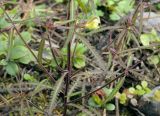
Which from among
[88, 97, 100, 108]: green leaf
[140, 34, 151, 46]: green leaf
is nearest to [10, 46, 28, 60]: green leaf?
[88, 97, 100, 108]: green leaf

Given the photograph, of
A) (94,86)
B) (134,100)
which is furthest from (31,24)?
(134,100)

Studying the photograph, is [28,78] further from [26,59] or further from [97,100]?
[97,100]

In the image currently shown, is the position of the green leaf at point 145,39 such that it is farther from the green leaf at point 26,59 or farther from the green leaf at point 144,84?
the green leaf at point 26,59

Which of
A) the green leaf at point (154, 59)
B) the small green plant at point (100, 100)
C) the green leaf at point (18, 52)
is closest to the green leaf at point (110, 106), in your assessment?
the small green plant at point (100, 100)

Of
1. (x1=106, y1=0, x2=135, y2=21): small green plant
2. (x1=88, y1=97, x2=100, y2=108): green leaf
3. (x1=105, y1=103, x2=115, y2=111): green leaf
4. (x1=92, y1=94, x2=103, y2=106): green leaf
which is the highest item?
(x1=106, y1=0, x2=135, y2=21): small green plant

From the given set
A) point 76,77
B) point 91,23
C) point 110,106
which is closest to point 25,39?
point 76,77

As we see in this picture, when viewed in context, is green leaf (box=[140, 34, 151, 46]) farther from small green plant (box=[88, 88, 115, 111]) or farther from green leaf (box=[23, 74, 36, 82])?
green leaf (box=[23, 74, 36, 82])

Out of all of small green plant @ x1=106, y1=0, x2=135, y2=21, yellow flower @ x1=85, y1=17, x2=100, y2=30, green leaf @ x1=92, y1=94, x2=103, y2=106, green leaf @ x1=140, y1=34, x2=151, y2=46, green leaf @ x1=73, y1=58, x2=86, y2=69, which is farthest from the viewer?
small green plant @ x1=106, y1=0, x2=135, y2=21
